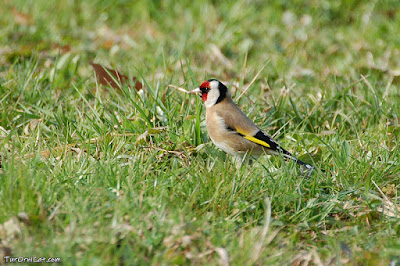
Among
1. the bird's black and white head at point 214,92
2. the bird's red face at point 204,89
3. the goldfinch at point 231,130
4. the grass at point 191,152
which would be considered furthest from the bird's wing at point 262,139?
the bird's red face at point 204,89

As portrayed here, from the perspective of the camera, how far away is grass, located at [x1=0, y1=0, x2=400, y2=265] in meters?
3.03

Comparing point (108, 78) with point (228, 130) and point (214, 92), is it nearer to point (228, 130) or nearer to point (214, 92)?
point (214, 92)

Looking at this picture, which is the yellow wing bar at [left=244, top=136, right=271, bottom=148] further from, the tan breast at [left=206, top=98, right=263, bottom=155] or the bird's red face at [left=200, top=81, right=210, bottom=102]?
the bird's red face at [left=200, top=81, right=210, bottom=102]

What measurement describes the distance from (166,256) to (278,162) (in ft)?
5.12

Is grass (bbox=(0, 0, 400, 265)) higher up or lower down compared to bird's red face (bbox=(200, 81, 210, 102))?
lower down

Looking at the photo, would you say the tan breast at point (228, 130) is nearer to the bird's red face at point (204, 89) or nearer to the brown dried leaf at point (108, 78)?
the bird's red face at point (204, 89)

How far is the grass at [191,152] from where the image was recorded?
119 inches

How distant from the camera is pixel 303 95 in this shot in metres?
5.30

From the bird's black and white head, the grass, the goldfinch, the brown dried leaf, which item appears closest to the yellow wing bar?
the goldfinch

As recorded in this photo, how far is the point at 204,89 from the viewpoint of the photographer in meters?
4.63

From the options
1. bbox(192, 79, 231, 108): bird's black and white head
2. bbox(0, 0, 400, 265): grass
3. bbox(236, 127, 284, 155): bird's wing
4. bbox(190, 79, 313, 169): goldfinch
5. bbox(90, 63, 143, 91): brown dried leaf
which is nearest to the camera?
bbox(0, 0, 400, 265): grass

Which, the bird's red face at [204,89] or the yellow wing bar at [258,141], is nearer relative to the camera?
the yellow wing bar at [258,141]

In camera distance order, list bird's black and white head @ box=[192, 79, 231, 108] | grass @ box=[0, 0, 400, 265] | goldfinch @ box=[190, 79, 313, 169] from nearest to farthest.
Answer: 1. grass @ box=[0, 0, 400, 265]
2. goldfinch @ box=[190, 79, 313, 169]
3. bird's black and white head @ box=[192, 79, 231, 108]

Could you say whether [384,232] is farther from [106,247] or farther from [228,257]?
[106,247]
